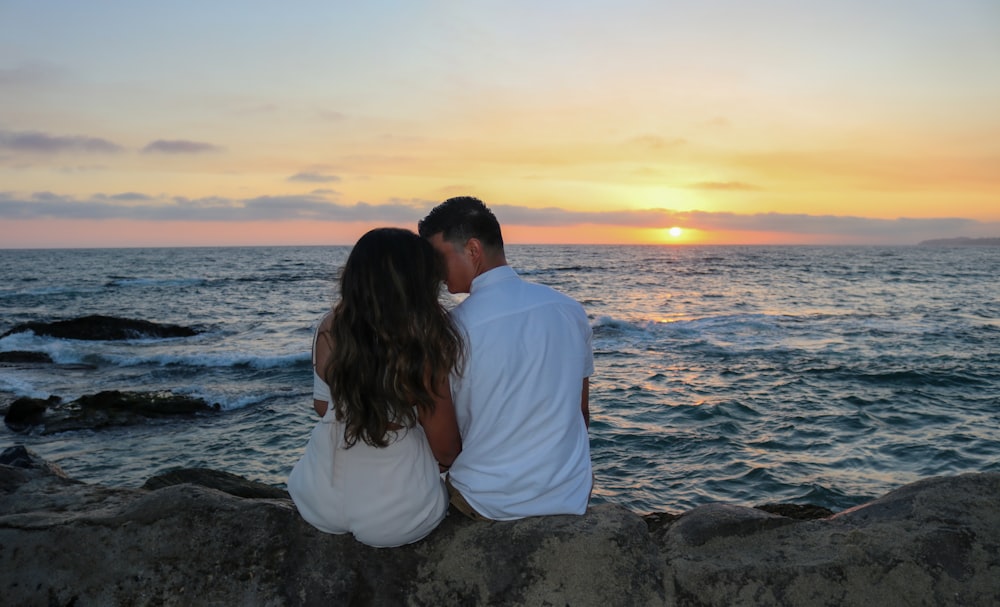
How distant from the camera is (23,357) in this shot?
17.3 m

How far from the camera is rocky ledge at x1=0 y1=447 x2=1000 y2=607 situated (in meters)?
2.80

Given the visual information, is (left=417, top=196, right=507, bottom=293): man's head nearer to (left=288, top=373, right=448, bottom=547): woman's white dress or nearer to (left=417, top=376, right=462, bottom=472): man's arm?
(left=417, top=376, right=462, bottom=472): man's arm

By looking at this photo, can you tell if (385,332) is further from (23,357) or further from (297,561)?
(23,357)

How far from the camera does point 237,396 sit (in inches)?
511

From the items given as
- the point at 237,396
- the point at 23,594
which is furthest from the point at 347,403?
the point at 237,396

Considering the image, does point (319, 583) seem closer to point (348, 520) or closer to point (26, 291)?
point (348, 520)

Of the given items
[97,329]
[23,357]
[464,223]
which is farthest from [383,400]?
[97,329]

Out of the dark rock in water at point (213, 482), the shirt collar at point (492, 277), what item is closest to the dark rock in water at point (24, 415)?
the dark rock in water at point (213, 482)

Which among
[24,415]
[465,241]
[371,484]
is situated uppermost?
[465,241]

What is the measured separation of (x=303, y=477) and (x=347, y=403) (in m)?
0.60

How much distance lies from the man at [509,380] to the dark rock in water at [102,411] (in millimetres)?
9868

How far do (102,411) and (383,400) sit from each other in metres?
10.4

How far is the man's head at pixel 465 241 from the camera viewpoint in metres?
2.96

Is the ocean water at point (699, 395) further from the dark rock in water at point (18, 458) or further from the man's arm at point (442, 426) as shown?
the man's arm at point (442, 426)
